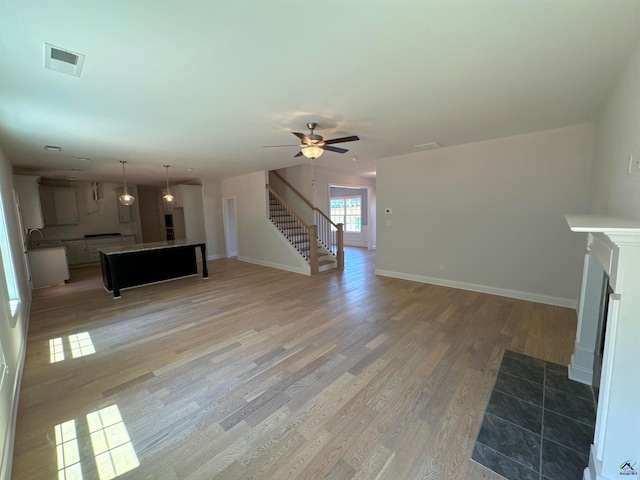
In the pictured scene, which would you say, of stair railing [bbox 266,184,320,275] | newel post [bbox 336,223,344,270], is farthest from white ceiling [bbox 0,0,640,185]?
newel post [bbox 336,223,344,270]

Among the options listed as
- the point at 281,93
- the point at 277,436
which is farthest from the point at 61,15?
the point at 277,436

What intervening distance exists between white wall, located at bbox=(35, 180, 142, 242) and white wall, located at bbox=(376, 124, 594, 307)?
8.80m

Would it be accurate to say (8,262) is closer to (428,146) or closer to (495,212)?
(428,146)

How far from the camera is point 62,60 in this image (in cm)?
185

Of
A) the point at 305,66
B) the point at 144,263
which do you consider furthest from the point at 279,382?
the point at 144,263

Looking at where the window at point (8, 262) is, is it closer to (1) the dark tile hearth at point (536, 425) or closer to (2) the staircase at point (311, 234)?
(2) the staircase at point (311, 234)

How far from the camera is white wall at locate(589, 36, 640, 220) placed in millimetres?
1728

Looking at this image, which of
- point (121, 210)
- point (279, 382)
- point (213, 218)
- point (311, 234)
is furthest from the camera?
→ point (121, 210)

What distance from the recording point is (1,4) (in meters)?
1.35

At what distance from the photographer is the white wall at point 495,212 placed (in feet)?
12.6

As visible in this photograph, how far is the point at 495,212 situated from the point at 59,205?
1110cm

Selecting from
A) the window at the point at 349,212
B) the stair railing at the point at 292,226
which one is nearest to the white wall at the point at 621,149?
the stair railing at the point at 292,226

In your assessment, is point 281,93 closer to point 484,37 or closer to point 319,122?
point 319,122

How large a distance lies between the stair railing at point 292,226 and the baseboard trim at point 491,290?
1.64 m
